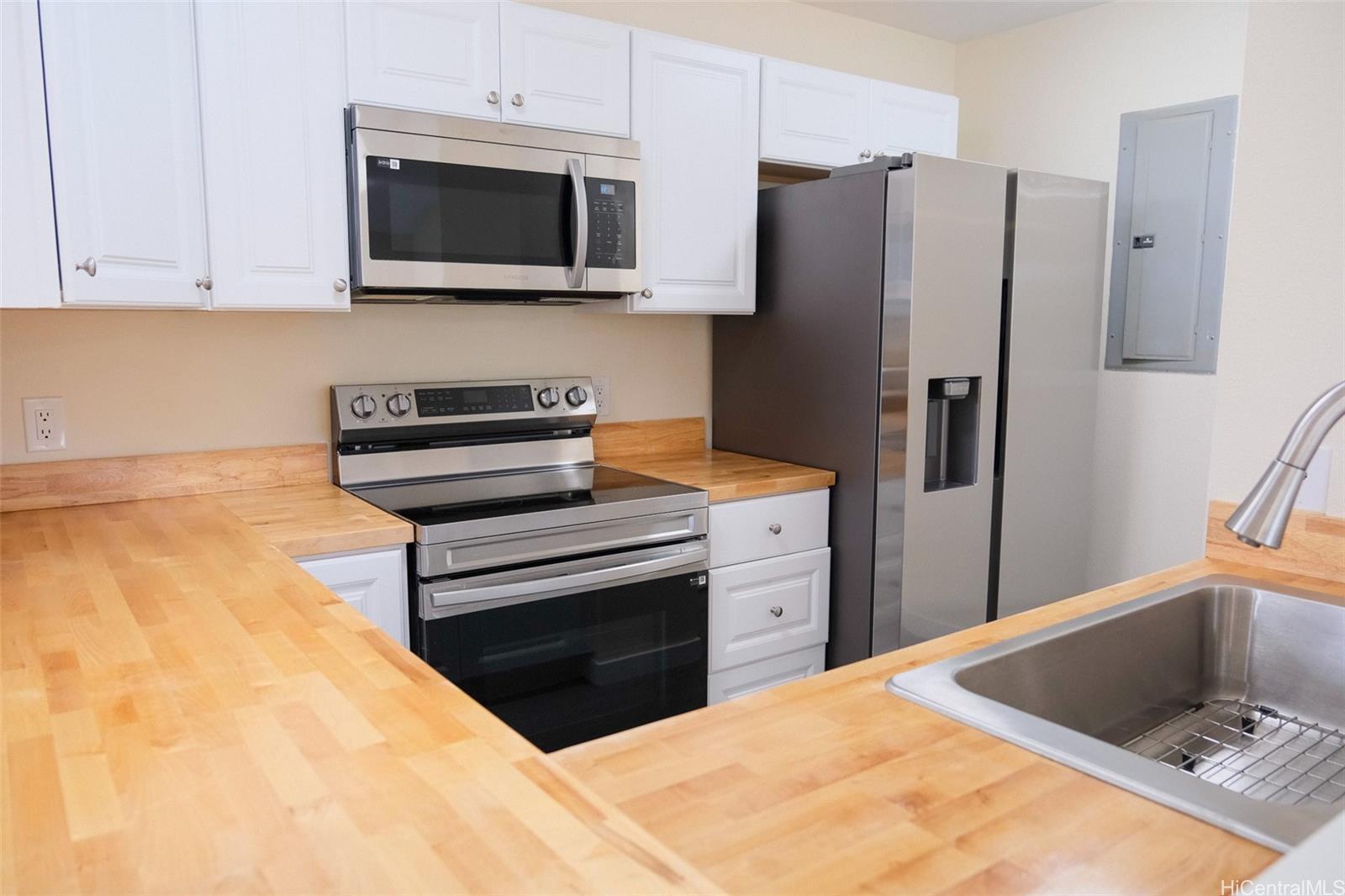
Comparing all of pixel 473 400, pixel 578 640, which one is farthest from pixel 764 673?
pixel 473 400

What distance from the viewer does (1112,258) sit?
3189 mm

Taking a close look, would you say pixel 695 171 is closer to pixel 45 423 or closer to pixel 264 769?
pixel 45 423

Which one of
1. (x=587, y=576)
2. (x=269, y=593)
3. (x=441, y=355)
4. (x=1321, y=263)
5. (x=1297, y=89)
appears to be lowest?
(x=587, y=576)

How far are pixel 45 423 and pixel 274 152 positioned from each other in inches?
30.9

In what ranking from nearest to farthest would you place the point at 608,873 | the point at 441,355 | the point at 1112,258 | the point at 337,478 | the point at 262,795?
1. the point at 608,873
2. the point at 262,795
3. the point at 337,478
4. the point at 441,355
5. the point at 1112,258

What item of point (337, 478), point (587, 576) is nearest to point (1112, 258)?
point (587, 576)

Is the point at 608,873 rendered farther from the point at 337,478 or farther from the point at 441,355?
the point at 441,355

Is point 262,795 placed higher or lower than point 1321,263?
lower

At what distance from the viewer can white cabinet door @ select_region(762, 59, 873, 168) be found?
277 cm

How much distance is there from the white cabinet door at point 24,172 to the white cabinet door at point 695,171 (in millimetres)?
1326

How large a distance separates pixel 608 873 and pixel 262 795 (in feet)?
1.05

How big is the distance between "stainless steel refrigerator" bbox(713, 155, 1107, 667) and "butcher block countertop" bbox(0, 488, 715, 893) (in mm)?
1624

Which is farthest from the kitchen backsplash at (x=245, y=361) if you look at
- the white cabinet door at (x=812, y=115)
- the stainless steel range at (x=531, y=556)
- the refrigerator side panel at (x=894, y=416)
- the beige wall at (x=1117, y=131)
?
the beige wall at (x=1117, y=131)

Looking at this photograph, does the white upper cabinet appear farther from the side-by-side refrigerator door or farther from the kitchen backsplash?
the kitchen backsplash
